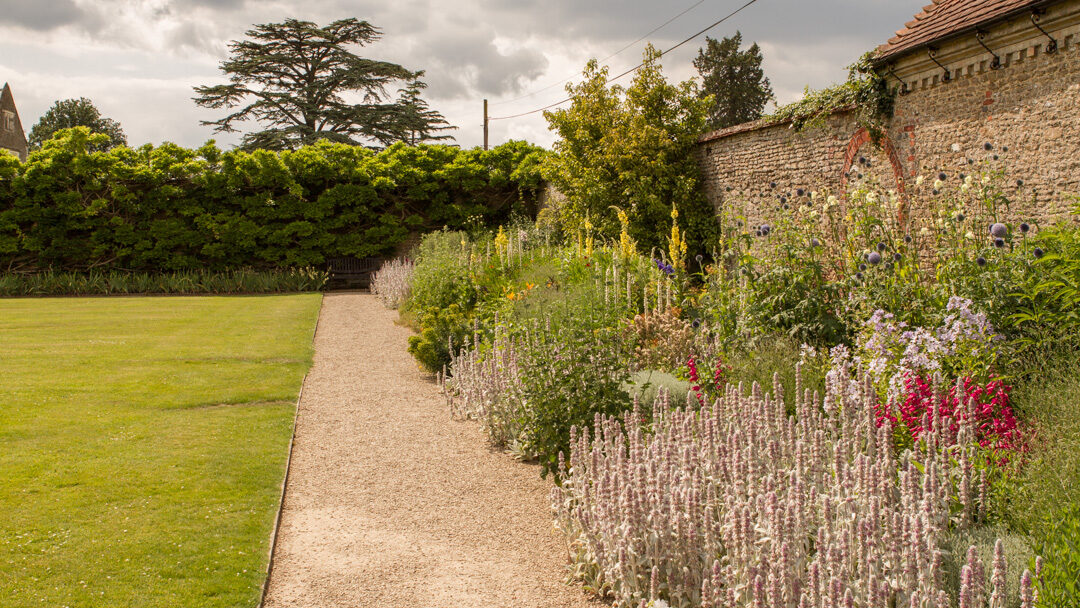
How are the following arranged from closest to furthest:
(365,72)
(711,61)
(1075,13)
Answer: (1075,13), (365,72), (711,61)

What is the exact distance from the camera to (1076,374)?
4113 millimetres

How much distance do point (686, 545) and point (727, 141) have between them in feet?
32.2

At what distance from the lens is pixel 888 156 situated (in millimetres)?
8727

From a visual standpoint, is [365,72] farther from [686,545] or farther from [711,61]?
[686,545]

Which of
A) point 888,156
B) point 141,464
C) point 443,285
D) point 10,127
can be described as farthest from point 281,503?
point 10,127

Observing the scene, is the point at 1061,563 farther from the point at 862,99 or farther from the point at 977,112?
the point at 862,99

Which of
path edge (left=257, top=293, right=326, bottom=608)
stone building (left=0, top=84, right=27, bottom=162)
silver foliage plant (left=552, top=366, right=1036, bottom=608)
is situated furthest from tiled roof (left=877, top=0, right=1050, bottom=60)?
stone building (left=0, top=84, right=27, bottom=162)

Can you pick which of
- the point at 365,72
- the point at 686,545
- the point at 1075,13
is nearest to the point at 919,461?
the point at 686,545

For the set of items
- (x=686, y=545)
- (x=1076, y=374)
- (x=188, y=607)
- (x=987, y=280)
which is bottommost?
(x=188, y=607)

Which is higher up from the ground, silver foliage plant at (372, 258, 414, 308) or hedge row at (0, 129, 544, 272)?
hedge row at (0, 129, 544, 272)

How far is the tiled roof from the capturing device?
23.4ft

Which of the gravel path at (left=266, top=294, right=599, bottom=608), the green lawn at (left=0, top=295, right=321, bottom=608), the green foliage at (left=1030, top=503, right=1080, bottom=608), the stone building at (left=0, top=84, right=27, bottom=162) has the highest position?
the stone building at (left=0, top=84, right=27, bottom=162)

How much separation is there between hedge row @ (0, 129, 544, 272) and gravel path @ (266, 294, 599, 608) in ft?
43.6

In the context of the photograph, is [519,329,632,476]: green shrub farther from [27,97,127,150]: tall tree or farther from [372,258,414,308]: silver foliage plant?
[27,97,127,150]: tall tree
